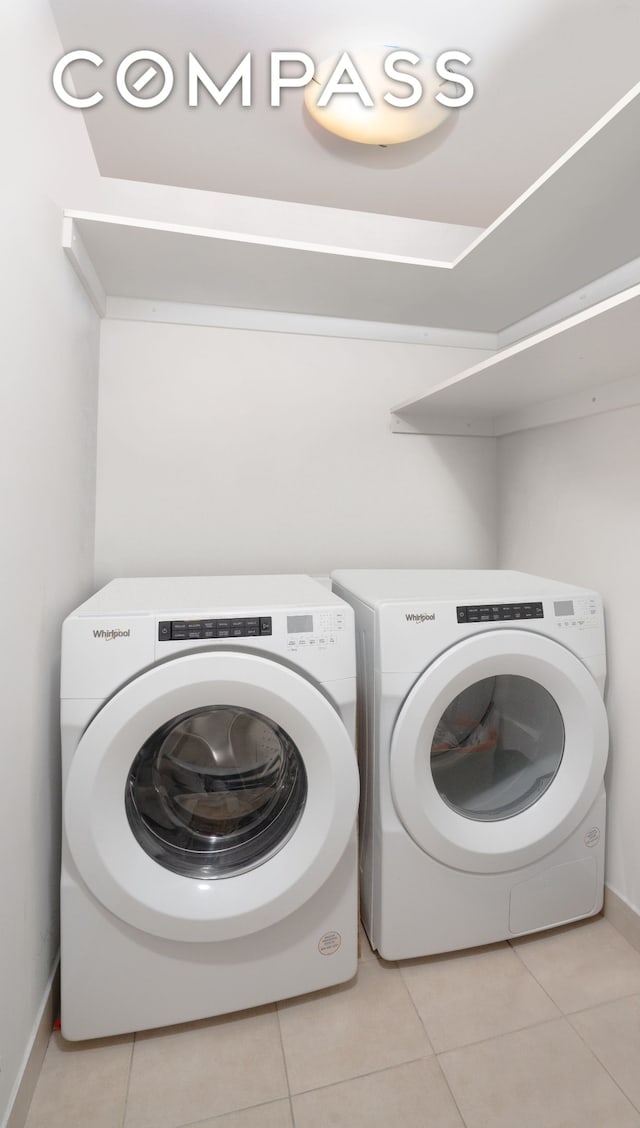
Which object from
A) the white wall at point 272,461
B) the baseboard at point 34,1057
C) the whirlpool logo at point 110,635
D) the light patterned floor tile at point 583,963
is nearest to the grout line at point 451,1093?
the light patterned floor tile at point 583,963

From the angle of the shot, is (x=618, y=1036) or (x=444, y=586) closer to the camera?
(x=618, y=1036)

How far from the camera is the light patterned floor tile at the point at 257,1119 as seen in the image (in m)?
0.96

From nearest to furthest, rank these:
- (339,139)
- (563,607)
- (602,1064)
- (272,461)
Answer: (602,1064) < (563,607) < (339,139) < (272,461)

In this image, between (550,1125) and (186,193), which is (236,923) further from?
(186,193)

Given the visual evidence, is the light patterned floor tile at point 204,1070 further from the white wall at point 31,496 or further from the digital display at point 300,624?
the digital display at point 300,624

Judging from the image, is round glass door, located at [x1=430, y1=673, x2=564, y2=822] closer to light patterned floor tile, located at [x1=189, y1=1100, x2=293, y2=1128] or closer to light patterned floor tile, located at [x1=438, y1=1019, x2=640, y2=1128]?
light patterned floor tile, located at [x1=438, y1=1019, x2=640, y2=1128]

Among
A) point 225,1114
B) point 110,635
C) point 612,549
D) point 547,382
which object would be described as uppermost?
point 547,382

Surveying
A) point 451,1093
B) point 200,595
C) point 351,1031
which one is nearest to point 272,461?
point 200,595

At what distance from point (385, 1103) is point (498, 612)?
998mm

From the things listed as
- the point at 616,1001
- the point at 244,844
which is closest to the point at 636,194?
the point at 244,844

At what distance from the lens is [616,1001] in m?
1.22

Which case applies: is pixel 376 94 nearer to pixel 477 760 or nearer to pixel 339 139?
pixel 339 139

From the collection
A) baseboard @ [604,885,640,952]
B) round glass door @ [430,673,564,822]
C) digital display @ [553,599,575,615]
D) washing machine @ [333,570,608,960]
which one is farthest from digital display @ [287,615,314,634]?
baseboard @ [604,885,640,952]

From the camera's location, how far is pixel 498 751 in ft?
4.71
